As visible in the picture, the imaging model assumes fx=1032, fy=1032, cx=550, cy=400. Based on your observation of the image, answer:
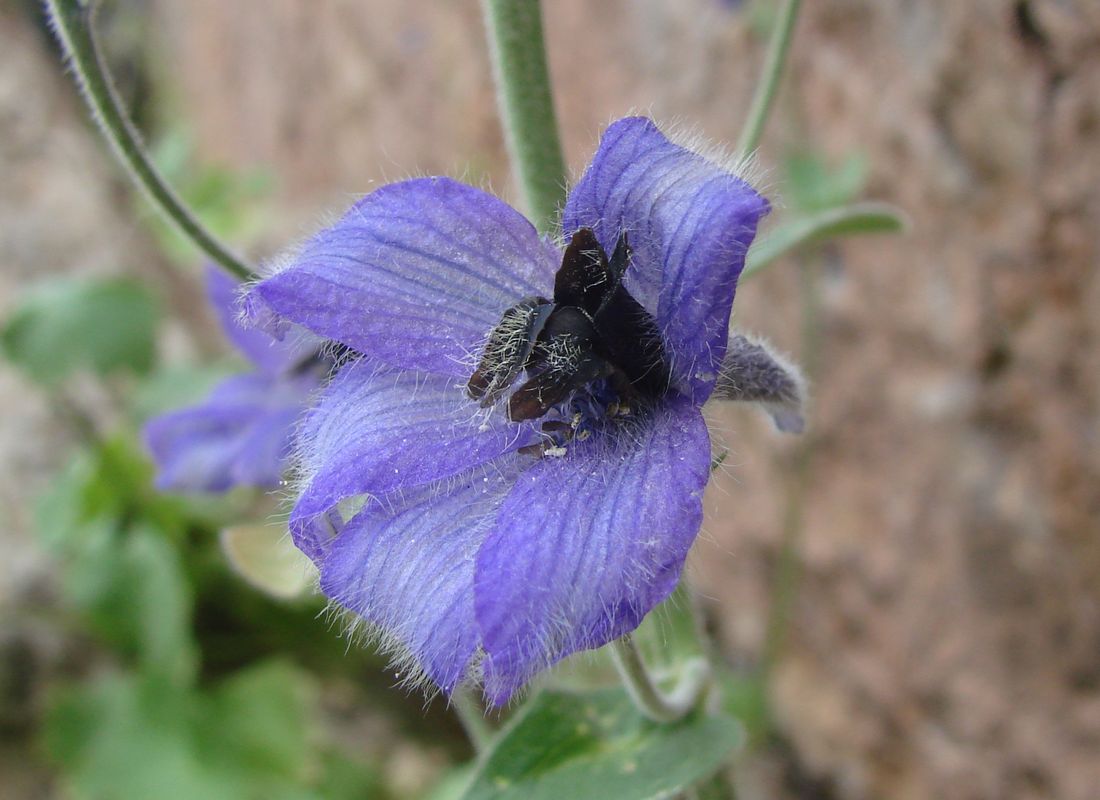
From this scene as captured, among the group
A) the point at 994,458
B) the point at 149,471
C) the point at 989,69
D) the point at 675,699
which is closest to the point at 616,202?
the point at 675,699

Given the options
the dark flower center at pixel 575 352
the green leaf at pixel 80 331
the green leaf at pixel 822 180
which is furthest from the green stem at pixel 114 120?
the green leaf at pixel 822 180

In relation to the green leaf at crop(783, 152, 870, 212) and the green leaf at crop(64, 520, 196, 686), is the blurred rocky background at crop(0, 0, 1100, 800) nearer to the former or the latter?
the green leaf at crop(783, 152, 870, 212)


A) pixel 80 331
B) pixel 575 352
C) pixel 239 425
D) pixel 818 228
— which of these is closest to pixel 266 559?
pixel 239 425

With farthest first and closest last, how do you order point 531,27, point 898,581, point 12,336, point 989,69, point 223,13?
point 223,13
point 898,581
point 12,336
point 989,69
point 531,27

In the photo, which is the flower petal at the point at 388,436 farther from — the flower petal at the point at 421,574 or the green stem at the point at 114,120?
the green stem at the point at 114,120

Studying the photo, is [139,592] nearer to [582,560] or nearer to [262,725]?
[262,725]

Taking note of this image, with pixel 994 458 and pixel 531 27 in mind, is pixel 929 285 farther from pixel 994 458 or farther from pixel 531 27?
pixel 531 27
